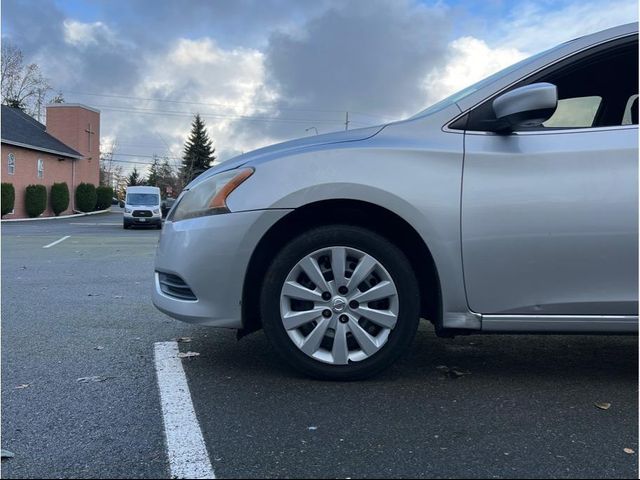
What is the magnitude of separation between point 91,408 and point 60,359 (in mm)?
940

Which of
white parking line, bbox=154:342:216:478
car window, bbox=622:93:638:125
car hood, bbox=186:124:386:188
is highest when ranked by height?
car window, bbox=622:93:638:125

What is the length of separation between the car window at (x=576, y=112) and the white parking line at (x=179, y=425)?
2456 millimetres

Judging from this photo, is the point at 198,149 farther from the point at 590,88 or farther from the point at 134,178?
the point at 590,88

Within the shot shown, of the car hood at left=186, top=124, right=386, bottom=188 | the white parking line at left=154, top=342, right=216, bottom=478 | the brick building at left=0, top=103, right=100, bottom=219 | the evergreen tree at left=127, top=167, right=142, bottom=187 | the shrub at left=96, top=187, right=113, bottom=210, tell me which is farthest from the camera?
the evergreen tree at left=127, top=167, right=142, bottom=187

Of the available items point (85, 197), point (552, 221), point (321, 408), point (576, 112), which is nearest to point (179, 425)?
point (321, 408)

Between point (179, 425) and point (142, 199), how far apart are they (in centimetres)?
2467

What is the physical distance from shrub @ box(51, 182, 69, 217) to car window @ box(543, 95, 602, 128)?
35823 mm

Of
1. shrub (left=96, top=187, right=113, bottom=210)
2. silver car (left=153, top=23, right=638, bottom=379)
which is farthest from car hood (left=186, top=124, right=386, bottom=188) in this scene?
shrub (left=96, top=187, right=113, bottom=210)

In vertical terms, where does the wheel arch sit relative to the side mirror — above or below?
below

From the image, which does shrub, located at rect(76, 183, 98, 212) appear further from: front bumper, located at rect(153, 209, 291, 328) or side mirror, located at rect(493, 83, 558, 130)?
side mirror, located at rect(493, 83, 558, 130)

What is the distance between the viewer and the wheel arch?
2988 mm

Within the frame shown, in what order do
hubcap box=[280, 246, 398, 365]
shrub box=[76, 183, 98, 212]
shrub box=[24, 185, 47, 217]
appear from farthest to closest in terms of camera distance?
shrub box=[76, 183, 98, 212] → shrub box=[24, 185, 47, 217] → hubcap box=[280, 246, 398, 365]

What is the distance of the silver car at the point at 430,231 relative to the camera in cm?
279

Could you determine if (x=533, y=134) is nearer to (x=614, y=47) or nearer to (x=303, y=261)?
(x=614, y=47)
